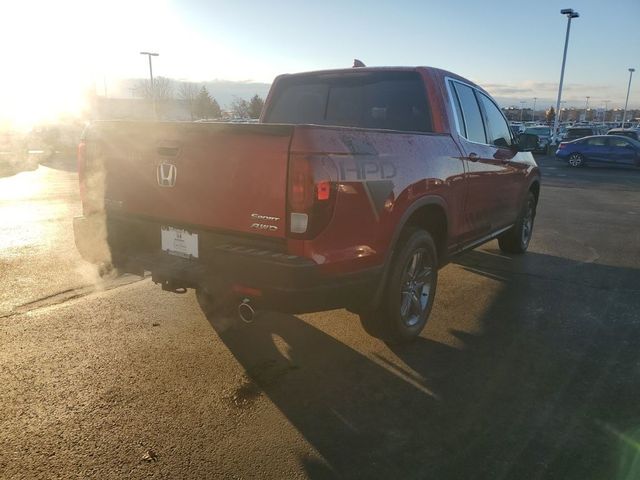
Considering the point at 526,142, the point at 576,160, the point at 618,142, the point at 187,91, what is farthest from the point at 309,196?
the point at 187,91

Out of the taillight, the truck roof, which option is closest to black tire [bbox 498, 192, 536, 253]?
the truck roof

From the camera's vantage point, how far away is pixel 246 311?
117 inches

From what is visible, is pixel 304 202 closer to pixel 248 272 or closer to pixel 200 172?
pixel 248 272

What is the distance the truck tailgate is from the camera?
110 inches

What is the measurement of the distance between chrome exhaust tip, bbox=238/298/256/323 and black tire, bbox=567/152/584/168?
2408 centimetres

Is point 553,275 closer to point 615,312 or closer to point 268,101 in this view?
point 615,312

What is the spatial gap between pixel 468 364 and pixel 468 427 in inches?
32.8

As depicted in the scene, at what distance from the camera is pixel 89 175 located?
12.1 feet

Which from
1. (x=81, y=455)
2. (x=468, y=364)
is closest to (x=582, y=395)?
(x=468, y=364)

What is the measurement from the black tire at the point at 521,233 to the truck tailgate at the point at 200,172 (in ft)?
14.4

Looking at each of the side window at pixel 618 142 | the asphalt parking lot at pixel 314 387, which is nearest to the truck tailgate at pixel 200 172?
the asphalt parking lot at pixel 314 387

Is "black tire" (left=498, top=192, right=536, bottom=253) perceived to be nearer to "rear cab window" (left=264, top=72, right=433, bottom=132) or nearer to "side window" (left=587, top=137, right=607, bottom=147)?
"rear cab window" (left=264, top=72, right=433, bottom=132)

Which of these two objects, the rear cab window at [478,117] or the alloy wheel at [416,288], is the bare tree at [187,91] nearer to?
the rear cab window at [478,117]

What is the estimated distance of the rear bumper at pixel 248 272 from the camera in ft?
9.03
